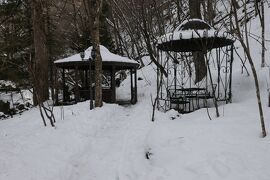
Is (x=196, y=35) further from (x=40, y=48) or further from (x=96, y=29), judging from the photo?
(x=40, y=48)

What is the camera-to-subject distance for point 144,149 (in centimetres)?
747

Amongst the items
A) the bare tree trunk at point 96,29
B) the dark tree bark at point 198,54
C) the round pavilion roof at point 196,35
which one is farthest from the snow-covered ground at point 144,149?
the dark tree bark at point 198,54

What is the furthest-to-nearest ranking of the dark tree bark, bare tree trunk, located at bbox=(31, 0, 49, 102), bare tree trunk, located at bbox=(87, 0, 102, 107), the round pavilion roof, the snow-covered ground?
bare tree trunk, located at bbox=(31, 0, 49, 102) → the dark tree bark → bare tree trunk, located at bbox=(87, 0, 102, 107) → the round pavilion roof → the snow-covered ground

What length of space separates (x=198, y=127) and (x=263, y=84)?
4.25 meters

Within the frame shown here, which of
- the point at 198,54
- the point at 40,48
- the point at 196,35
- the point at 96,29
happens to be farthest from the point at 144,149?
the point at 40,48

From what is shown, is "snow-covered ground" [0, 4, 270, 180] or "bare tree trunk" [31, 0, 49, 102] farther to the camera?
"bare tree trunk" [31, 0, 49, 102]

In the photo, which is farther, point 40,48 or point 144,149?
point 40,48

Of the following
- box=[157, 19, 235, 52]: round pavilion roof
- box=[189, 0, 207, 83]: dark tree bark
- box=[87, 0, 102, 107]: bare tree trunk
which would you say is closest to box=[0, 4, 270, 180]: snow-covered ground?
box=[157, 19, 235, 52]: round pavilion roof

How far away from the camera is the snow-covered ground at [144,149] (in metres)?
5.89

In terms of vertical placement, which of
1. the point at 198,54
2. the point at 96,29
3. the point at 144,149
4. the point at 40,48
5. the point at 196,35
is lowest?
the point at 144,149

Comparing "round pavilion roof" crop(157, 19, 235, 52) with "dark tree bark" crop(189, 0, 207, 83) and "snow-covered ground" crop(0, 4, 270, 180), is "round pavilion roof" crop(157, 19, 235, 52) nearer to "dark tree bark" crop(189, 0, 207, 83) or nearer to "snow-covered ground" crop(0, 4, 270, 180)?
"snow-covered ground" crop(0, 4, 270, 180)

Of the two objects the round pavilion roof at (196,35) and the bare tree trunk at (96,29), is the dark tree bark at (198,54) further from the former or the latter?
the bare tree trunk at (96,29)

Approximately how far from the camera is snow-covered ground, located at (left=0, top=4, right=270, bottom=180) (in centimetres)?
589

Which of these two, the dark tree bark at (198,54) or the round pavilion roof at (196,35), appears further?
the dark tree bark at (198,54)
